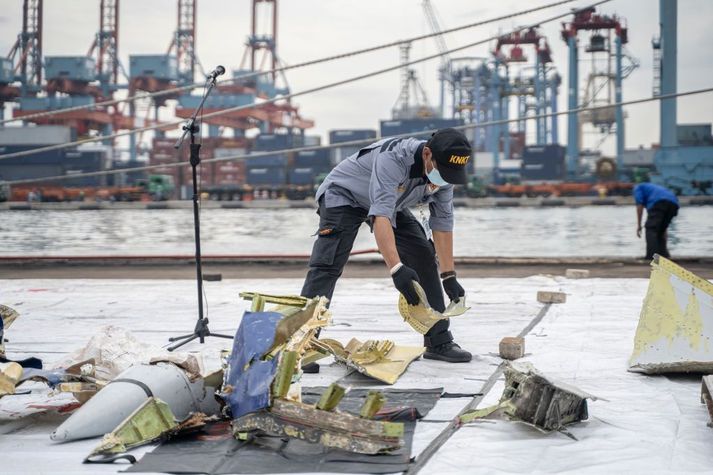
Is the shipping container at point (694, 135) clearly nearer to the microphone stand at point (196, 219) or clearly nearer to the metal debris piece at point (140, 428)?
the microphone stand at point (196, 219)

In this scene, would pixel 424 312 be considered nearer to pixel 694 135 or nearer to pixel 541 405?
pixel 541 405

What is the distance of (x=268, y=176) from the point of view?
70562 mm

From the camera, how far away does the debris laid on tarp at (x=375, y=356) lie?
13.9 ft

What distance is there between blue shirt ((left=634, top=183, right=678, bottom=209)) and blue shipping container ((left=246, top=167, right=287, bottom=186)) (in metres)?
58.9

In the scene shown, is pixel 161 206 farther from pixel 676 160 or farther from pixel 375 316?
pixel 375 316

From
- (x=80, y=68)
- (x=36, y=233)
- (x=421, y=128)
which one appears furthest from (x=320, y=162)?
(x=36, y=233)

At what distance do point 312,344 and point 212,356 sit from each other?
3.20 feet

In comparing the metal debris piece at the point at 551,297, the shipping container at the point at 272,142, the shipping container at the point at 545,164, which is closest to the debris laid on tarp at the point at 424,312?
the metal debris piece at the point at 551,297

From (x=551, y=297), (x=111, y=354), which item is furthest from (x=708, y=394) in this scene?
(x=551, y=297)

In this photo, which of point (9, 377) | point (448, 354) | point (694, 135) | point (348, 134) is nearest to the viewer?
point (9, 377)

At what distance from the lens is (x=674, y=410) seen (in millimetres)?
3535

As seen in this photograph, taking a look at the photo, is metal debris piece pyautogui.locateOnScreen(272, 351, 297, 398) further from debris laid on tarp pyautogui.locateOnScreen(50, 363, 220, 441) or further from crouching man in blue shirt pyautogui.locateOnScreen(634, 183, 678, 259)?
crouching man in blue shirt pyautogui.locateOnScreen(634, 183, 678, 259)

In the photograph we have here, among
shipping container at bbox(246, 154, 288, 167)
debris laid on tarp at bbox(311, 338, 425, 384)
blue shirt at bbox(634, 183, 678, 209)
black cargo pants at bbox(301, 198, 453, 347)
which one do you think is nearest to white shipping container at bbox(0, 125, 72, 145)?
shipping container at bbox(246, 154, 288, 167)

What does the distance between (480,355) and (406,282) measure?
37.1 inches
